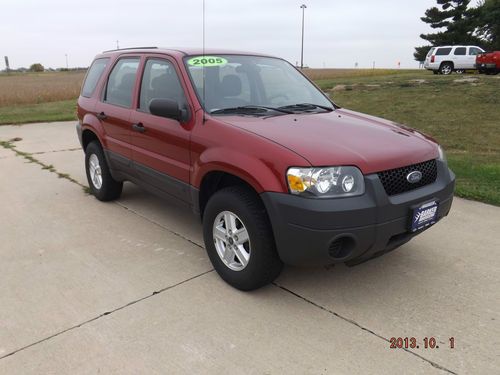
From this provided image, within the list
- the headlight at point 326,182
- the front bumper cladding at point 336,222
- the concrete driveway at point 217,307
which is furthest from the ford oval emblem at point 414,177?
the concrete driveway at point 217,307

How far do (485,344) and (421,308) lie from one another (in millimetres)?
476

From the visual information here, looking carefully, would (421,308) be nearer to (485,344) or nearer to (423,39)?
(485,344)

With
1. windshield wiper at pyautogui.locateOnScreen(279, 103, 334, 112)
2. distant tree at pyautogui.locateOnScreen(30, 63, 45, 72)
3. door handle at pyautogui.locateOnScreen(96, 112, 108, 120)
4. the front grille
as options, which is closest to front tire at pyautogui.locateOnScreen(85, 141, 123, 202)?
door handle at pyautogui.locateOnScreen(96, 112, 108, 120)

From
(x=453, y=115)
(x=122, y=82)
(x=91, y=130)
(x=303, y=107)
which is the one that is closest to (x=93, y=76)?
(x=91, y=130)

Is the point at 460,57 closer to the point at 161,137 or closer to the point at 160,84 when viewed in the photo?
the point at 160,84

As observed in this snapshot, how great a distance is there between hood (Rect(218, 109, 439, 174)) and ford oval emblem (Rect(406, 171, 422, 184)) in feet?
0.26

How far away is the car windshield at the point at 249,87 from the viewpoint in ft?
12.3

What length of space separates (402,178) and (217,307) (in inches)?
61.6

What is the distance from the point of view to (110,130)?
4914mm

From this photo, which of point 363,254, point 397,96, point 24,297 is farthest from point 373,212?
point 397,96

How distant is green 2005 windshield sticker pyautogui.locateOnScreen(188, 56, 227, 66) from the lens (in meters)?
3.96

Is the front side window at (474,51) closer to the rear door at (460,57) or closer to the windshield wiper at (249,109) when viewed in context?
the rear door at (460,57)

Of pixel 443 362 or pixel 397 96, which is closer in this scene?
pixel 443 362

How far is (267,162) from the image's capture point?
9.53 feet
